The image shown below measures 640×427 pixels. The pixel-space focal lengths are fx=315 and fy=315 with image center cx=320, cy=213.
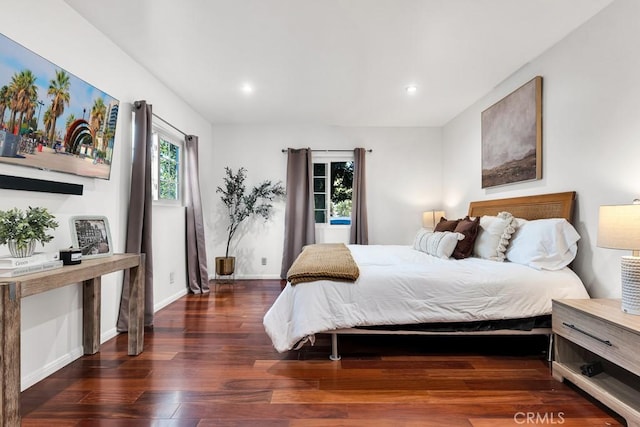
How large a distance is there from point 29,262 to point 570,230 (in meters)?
3.52

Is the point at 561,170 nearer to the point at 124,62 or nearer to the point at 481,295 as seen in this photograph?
the point at 481,295

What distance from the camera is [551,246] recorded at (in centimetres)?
240

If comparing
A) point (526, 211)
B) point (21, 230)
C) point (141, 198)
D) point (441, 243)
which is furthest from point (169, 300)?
point (526, 211)

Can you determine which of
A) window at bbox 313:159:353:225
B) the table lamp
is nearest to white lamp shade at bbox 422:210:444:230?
window at bbox 313:159:353:225

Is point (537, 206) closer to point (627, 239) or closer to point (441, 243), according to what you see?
point (441, 243)

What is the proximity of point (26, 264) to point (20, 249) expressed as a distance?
10cm

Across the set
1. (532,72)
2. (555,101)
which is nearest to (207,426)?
(555,101)

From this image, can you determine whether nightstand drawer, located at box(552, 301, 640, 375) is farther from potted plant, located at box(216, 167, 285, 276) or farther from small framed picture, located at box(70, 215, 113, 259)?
potted plant, located at box(216, 167, 285, 276)

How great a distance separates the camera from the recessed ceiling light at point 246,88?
3.56m

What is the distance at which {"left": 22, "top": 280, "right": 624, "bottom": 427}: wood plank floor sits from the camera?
5.40 feet

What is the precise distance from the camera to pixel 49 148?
Result: 204 cm

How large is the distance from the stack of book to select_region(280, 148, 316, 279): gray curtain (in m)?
3.31

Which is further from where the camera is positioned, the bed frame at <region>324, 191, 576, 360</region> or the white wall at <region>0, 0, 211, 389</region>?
the bed frame at <region>324, 191, 576, 360</region>

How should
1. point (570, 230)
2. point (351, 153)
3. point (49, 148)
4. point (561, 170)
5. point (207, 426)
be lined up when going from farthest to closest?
point (351, 153) → point (561, 170) → point (570, 230) → point (49, 148) → point (207, 426)
